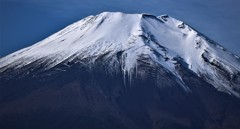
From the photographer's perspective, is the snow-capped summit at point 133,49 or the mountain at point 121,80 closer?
the mountain at point 121,80

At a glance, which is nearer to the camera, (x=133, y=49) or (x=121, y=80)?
(x=121, y=80)

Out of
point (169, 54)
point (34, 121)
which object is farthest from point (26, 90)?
point (169, 54)

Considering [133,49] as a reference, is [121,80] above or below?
below

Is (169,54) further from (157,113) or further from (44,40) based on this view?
(44,40)

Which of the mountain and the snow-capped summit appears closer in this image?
the mountain
